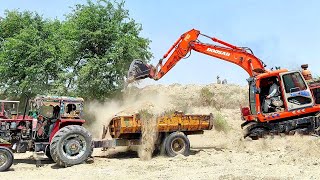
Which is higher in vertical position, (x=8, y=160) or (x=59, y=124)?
(x=59, y=124)

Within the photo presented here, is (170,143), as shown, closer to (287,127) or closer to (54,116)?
(54,116)

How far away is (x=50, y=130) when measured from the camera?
13.2 m

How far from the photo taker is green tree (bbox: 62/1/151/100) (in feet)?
72.8

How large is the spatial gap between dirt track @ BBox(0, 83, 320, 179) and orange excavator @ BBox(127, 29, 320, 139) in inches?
26.1

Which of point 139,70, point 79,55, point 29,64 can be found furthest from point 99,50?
point 139,70

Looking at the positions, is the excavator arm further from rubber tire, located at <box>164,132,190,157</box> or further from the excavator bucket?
rubber tire, located at <box>164,132,190,157</box>

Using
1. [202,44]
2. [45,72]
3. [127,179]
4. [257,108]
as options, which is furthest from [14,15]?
[127,179]

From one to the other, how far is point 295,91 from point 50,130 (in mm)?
8845

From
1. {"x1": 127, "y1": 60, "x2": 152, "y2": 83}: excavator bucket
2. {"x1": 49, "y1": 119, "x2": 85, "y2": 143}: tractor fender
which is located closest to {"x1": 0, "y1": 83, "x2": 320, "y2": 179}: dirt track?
{"x1": 49, "y1": 119, "x2": 85, "y2": 143}: tractor fender

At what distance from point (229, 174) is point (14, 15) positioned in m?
23.6

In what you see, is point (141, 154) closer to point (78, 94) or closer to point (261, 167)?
point (261, 167)

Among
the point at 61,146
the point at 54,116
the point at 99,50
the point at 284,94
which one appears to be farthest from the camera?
the point at 99,50

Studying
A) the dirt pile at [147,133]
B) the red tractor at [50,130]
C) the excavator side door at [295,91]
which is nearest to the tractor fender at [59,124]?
the red tractor at [50,130]

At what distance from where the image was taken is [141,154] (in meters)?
14.1
